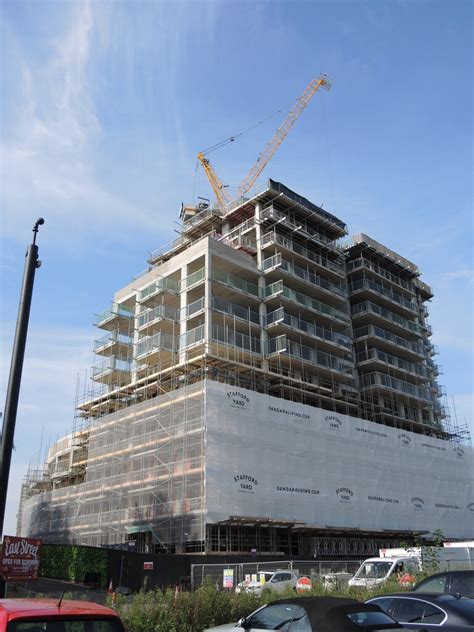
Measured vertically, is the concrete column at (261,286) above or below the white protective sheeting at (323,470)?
above

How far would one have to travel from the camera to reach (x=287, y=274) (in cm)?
4506

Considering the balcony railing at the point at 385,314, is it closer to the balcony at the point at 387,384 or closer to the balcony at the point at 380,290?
the balcony at the point at 380,290

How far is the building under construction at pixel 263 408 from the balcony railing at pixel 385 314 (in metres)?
0.19

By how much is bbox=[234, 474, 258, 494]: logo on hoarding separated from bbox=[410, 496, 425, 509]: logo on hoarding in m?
17.0

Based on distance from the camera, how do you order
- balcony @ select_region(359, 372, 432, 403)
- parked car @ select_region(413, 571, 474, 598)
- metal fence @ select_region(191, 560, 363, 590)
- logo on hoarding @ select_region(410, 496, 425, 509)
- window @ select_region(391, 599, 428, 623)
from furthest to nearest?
balcony @ select_region(359, 372, 432, 403) → logo on hoarding @ select_region(410, 496, 425, 509) → metal fence @ select_region(191, 560, 363, 590) → parked car @ select_region(413, 571, 474, 598) → window @ select_region(391, 599, 428, 623)

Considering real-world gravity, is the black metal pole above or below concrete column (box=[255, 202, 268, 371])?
below

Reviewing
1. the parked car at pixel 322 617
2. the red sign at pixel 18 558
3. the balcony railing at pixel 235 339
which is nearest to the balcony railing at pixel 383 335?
the balcony railing at pixel 235 339

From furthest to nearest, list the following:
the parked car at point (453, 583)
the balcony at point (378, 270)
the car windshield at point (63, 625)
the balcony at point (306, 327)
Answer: the balcony at point (378, 270)
the balcony at point (306, 327)
the parked car at point (453, 583)
the car windshield at point (63, 625)

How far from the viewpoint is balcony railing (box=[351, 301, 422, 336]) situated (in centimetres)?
5224

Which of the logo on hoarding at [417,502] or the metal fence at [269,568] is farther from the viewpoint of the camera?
the logo on hoarding at [417,502]

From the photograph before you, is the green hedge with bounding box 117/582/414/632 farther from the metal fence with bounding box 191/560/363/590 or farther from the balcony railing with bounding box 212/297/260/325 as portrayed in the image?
the balcony railing with bounding box 212/297/260/325

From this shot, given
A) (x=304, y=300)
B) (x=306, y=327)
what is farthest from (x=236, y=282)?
(x=306, y=327)

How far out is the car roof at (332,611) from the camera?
26.7 feet

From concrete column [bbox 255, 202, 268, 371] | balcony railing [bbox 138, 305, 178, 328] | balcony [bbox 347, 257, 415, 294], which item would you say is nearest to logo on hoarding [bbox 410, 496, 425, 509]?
concrete column [bbox 255, 202, 268, 371]
